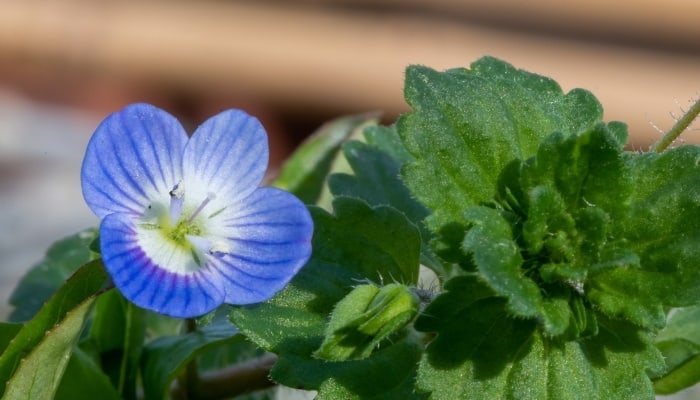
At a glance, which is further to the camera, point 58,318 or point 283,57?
point 283,57

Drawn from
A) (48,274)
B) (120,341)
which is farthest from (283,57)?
(120,341)

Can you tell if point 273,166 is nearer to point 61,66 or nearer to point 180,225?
point 61,66

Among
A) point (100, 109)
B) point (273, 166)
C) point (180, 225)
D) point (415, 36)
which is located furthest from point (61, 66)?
point (180, 225)

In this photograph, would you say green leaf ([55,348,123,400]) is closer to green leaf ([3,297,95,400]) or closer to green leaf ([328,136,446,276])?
green leaf ([3,297,95,400])

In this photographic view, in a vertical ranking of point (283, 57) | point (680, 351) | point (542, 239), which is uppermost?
point (542, 239)

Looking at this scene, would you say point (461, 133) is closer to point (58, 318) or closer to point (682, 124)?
point (682, 124)

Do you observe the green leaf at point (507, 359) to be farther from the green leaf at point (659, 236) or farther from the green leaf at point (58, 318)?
the green leaf at point (58, 318)

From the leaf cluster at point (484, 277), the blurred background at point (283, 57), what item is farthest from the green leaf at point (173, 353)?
the blurred background at point (283, 57)

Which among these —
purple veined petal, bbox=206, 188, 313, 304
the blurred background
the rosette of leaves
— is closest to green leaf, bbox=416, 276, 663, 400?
the rosette of leaves
